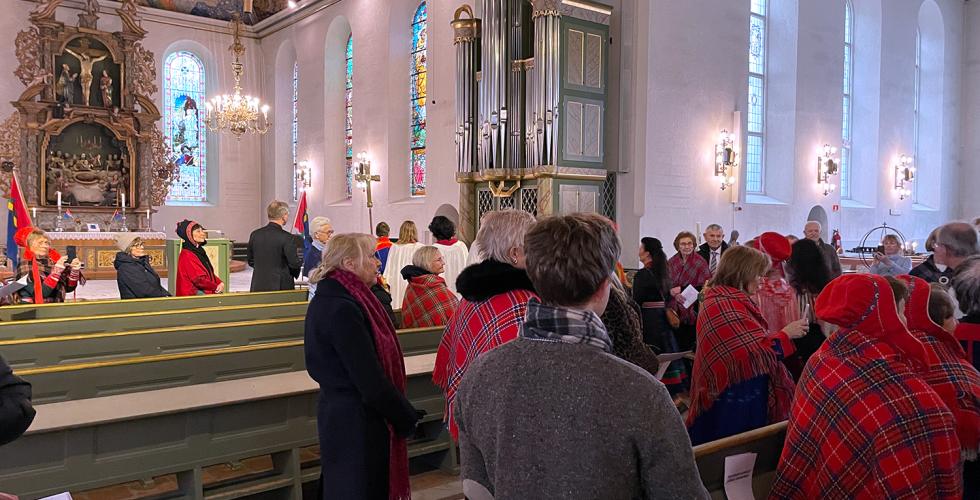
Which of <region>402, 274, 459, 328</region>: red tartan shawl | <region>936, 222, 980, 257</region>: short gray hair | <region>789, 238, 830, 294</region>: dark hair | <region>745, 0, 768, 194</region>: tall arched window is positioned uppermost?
<region>745, 0, 768, 194</region>: tall arched window

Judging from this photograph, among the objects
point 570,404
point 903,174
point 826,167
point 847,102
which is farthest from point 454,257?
point 903,174

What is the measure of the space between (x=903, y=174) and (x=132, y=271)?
1655cm

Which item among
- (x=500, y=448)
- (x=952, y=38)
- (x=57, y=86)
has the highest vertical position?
(x=952, y=38)

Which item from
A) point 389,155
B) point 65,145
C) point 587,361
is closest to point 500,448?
point 587,361

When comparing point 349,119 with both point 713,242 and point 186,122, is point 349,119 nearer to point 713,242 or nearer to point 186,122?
point 186,122

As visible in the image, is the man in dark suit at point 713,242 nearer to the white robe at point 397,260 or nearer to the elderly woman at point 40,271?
the white robe at point 397,260

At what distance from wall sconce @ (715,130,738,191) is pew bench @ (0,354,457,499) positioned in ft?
34.7

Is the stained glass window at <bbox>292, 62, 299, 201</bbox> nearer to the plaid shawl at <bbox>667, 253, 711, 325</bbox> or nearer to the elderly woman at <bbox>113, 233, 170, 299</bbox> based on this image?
the elderly woman at <bbox>113, 233, 170, 299</bbox>

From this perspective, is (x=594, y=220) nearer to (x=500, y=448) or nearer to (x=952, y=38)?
(x=500, y=448)

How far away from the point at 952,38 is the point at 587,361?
2140 centimetres

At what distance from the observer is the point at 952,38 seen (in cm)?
1862

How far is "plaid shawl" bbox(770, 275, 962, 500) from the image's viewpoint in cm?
211

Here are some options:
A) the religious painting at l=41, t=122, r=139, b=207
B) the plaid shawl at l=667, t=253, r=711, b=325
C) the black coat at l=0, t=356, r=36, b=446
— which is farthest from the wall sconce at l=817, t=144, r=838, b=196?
the religious painting at l=41, t=122, r=139, b=207

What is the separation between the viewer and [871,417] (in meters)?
2.14
